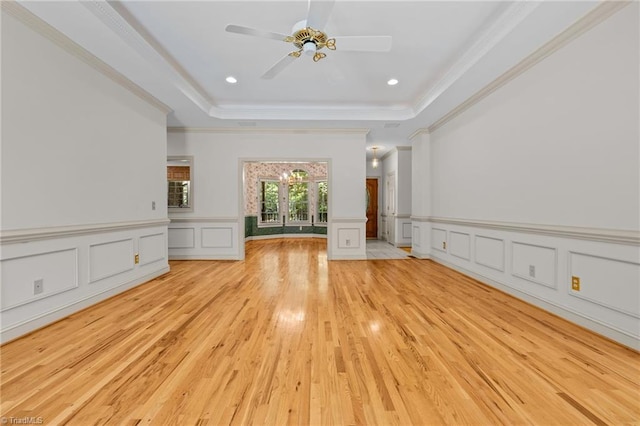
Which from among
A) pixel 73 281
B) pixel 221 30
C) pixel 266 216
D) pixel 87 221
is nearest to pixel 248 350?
pixel 73 281

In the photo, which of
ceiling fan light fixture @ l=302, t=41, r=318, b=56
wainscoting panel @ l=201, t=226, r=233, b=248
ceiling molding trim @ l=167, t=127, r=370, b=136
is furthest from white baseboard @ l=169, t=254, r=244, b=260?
ceiling fan light fixture @ l=302, t=41, r=318, b=56

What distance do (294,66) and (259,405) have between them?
3593 mm

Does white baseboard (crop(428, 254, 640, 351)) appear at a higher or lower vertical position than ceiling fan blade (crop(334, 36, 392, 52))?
lower

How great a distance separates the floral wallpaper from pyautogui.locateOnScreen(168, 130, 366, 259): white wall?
10.5 feet

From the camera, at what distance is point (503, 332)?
90.2 inches

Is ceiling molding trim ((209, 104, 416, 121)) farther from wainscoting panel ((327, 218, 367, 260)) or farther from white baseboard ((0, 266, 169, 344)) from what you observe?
white baseboard ((0, 266, 169, 344))

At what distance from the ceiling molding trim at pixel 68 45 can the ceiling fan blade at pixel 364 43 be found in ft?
8.72

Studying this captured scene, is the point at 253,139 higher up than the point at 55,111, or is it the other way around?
the point at 253,139

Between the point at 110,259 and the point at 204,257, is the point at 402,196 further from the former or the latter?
the point at 110,259

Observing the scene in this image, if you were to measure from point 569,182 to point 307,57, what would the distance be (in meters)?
3.12

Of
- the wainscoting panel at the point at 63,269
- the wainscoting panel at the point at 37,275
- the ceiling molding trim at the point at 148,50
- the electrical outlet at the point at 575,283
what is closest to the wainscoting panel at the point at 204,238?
the wainscoting panel at the point at 63,269

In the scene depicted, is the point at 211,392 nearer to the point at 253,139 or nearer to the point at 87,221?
the point at 87,221

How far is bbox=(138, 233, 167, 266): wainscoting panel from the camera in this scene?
3.82m

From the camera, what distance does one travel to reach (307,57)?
325 cm
